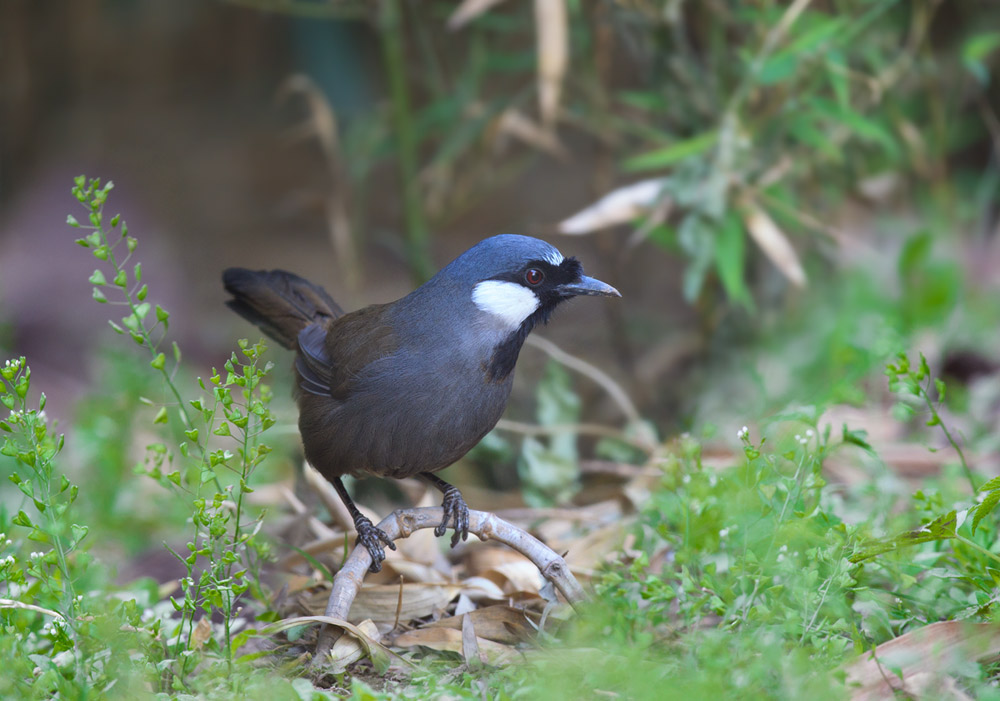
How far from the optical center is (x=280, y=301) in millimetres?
3975

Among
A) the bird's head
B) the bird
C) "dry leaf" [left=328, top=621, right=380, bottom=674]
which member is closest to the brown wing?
the bird

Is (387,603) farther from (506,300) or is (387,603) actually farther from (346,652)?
(506,300)

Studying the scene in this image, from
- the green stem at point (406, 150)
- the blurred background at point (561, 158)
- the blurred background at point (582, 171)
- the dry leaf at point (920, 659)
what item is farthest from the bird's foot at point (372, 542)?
the green stem at point (406, 150)

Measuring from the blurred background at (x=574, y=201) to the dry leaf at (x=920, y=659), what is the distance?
2.22 feet

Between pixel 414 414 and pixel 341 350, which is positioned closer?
pixel 414 414

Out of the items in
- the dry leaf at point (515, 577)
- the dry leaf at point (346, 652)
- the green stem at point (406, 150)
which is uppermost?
the green stem at point (406, 150)

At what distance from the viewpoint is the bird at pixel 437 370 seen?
311 cm

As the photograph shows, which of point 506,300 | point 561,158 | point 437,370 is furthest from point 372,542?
point 561,158

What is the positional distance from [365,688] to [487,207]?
6.45 metres

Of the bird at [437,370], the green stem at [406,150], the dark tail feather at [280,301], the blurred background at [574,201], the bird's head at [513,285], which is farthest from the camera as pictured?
the green stem at [406,150]

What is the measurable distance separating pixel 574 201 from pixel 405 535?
5962 mm

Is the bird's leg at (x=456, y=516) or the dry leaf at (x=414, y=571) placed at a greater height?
the bird's leg at (x=456, y=516)

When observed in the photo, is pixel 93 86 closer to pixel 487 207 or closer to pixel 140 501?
pixel 487 207

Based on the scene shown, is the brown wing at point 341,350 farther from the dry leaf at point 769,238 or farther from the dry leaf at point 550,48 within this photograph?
the dry leaf at point 769,238
